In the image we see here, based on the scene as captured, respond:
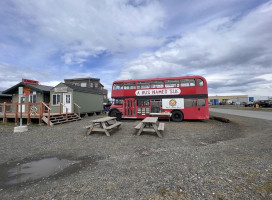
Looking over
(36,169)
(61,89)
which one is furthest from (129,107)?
(36,169)

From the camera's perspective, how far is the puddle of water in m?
3.18

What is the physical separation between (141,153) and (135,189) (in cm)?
202

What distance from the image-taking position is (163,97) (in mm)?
12031

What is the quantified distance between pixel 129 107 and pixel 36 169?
9349mm

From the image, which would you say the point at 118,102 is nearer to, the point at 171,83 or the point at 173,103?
the point at 173,103

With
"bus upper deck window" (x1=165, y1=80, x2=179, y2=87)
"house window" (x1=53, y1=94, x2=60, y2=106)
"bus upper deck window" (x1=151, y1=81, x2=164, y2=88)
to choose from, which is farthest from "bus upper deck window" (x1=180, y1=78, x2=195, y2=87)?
"house window" (x1=53, y1=94, x2=60, y2=106)

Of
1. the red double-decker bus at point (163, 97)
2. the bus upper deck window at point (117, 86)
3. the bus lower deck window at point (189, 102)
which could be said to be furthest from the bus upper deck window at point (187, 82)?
the bus upper deck window at point (117, 86)

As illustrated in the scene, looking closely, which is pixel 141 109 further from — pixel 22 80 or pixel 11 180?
pixel 22 80

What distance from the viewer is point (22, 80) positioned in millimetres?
15570

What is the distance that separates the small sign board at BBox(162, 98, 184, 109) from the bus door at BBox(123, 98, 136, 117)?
284 centimetres

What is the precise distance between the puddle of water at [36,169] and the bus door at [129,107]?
28.4 ft

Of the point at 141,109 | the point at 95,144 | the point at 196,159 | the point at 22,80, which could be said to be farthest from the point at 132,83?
the point at 22,80

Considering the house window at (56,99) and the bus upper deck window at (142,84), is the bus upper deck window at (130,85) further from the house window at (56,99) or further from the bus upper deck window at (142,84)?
the house window at (56,99)

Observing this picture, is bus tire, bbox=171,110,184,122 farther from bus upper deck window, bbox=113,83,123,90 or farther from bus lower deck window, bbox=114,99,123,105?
bus upper deck window, bbox=113,83,123,90
